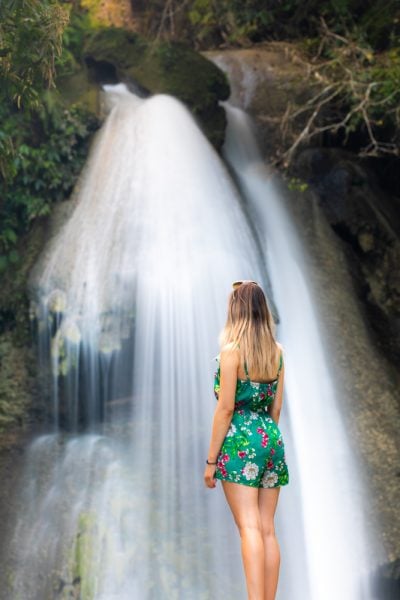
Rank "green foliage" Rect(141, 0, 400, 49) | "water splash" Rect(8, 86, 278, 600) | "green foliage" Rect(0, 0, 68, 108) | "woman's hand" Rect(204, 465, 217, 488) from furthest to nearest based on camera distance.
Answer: "green foliage" Rect(141, 0, 400, 49)
"green foliage" Rect(0, 0, 68, 108)
"water splash" Rect(8, 86, 278, 600)
"woman's hand" Rect(204, 465, 217, 488)

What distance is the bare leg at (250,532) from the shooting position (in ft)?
10.4

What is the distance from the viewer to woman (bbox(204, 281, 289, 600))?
10.6ft

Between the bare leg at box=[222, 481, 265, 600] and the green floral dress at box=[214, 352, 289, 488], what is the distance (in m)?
0.06

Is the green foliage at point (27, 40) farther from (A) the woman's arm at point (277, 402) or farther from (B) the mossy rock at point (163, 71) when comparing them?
(B) the mossy rock at point (163, 71)

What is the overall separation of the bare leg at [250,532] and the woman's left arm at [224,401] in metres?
0.14

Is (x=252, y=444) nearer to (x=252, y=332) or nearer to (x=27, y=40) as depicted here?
(x=252, y=332)

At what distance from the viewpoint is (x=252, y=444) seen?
3.28m

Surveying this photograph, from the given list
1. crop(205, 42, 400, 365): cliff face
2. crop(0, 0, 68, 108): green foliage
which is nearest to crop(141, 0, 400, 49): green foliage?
crop(205, 42, 400, 365): cliff face

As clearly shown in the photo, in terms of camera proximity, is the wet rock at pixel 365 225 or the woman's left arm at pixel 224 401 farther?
the wet rock at pixel 365 225

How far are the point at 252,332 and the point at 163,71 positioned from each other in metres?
6.77

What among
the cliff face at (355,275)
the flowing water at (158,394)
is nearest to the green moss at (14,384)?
the flowing water at (158,394)

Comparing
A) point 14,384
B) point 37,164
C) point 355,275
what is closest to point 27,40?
point 37,164

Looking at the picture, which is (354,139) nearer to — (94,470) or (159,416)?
(159,416)

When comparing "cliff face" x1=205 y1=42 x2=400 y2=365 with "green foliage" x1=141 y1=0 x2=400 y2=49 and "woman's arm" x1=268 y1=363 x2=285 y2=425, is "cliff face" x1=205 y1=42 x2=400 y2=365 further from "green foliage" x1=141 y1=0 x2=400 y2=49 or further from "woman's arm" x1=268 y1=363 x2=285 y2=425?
"woman's arm" x1=268 y1=363 x2=285 y2=425
